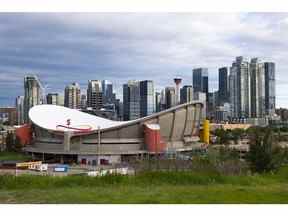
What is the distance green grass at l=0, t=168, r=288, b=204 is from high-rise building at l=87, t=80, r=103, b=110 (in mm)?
27795

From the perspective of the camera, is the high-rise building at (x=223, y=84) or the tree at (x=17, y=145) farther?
the high-rise building at (x=223, y=84)

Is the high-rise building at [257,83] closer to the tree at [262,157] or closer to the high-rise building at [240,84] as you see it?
the high-rise building at [240,84]

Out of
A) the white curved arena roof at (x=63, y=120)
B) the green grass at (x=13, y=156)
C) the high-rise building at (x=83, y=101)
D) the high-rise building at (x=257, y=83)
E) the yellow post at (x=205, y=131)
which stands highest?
the high-rise building at (x=257, y=83)

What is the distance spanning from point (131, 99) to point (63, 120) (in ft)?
32.5

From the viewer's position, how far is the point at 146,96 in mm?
31156

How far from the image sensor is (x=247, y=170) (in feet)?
23.2

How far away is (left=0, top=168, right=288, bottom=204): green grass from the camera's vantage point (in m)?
3.94

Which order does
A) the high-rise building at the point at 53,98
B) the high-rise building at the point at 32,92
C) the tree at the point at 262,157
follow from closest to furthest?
the tree at the point at 262,157
the high-rise building at the point at 32,92
the high-rise building at the point at 53,98

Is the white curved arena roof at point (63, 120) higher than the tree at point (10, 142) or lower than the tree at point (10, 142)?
higher

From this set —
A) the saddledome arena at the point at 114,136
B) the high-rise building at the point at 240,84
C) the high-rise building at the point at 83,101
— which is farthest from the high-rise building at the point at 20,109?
the high-rise building at the point at 240,84

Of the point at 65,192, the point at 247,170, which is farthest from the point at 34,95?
the point at 65,192

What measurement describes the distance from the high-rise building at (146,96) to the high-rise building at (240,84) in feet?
19.0

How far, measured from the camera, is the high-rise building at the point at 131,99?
30756 mm
